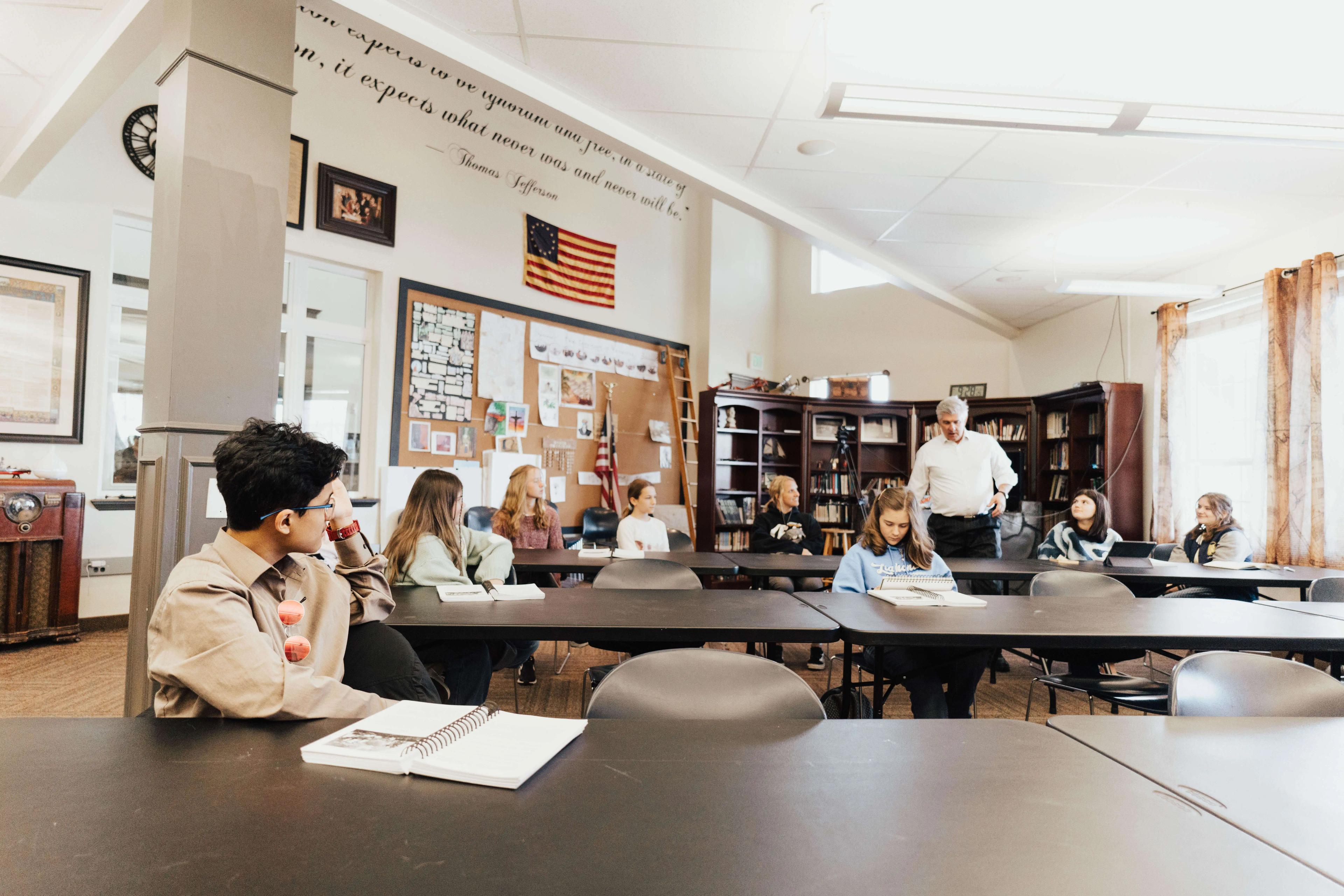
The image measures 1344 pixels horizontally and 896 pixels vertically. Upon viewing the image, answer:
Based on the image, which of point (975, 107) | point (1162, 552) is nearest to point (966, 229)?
point (975, 107)

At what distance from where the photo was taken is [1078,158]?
414 cm

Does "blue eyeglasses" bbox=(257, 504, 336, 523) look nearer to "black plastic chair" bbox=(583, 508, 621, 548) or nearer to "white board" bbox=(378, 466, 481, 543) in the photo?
"white board" bbox=(378, 466, 481, 543)

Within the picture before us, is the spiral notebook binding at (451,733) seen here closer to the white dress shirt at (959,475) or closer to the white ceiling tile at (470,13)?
the white ceiling tile at (470,13)

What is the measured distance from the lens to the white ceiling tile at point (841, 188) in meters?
4.56

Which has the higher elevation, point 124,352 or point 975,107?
point 975,107

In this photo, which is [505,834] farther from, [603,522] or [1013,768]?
[603,522]

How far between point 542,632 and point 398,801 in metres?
→ 1.22

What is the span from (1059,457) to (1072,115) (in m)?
5.28

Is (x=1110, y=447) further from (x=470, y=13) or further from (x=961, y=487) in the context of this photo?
(x=470, y=13)

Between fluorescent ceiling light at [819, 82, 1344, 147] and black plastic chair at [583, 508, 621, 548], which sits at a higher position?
fluorescent ceiling light at [819, 82, 1344, 147]

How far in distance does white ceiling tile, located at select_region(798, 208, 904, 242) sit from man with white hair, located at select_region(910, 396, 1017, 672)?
1.47 metres

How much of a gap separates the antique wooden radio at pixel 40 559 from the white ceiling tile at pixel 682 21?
13.5 feet

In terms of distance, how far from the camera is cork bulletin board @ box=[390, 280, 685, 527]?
241 inches

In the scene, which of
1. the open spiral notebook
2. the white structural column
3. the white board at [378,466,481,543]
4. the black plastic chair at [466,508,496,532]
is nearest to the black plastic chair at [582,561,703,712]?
the white structural column
